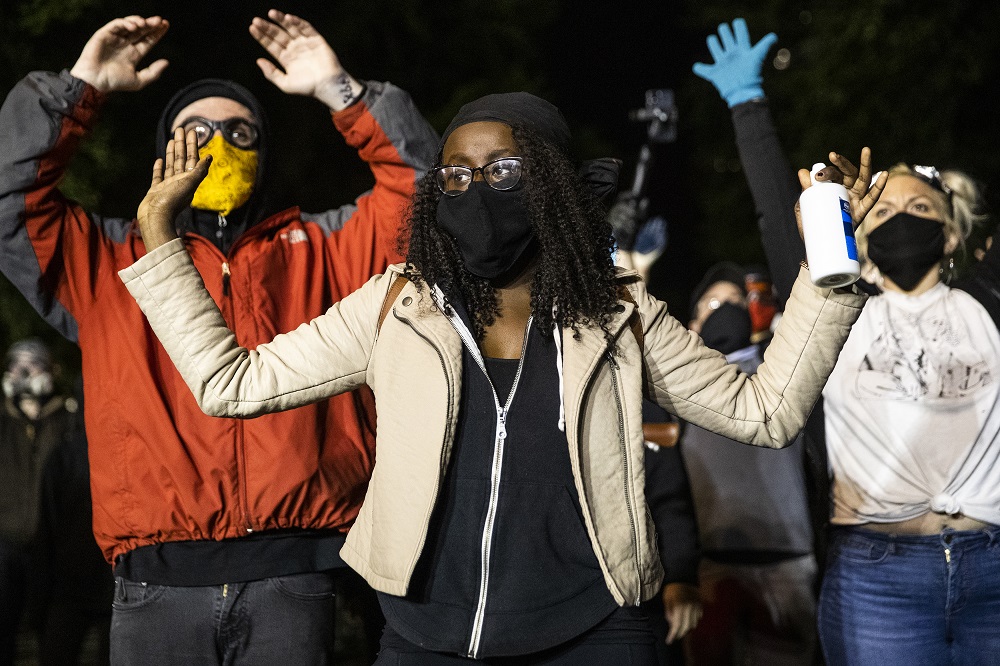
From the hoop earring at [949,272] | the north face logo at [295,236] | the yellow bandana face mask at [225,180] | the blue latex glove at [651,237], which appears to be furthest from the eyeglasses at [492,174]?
the blue latex glove at [651,237]

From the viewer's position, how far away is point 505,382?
275cm

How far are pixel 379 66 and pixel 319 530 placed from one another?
20.3ft

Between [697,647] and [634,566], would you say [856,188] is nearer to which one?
[634,566]

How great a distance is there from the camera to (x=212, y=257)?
3.59 meters

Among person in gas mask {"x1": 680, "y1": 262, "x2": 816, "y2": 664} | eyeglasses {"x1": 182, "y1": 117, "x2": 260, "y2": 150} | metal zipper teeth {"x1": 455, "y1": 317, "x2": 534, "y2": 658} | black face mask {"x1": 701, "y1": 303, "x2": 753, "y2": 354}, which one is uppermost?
eyeglasses {"x1": 182, "y1": 117, "x2": 260, "y2": 150}

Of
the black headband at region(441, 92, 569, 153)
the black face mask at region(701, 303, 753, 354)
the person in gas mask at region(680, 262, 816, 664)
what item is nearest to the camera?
the black headband at region(441, 92, 569, 153)

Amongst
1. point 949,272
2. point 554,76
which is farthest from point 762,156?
point 554,76

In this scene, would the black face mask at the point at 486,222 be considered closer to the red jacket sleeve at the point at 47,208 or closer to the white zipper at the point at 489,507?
the white zipper at the point at 489,507

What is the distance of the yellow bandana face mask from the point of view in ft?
12.2

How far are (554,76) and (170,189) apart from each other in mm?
18354

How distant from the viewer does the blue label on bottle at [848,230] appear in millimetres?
2617

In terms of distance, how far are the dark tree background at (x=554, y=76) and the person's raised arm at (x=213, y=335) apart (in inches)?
110

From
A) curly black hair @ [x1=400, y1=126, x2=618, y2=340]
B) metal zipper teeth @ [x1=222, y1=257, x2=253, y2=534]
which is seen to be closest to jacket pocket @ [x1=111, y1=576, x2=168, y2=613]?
metal zipper teeth @ [x1=222, y1=257, x2=253, y2=534]

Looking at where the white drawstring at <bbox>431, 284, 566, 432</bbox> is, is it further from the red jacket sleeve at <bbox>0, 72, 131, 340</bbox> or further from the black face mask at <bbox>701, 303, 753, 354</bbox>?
the black face mask at <bbox>701, 303, 753, 354</bbox>
